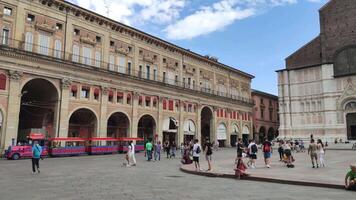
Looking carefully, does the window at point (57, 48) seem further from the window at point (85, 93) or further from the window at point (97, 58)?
the window at point (97, 58)

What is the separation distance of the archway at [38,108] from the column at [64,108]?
615 mm

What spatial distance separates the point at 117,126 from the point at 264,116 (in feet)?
138

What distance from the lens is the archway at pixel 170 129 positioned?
4359 cm

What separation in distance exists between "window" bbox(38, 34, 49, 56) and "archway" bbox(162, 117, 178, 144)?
733 inches

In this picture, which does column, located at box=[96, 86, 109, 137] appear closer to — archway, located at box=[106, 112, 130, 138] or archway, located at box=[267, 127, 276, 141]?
archway, located at box=[106, 112, 130, 138]

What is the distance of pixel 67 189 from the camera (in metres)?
10.0

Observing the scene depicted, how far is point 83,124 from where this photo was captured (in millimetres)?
36500

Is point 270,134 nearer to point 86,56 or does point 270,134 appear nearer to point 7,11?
point 86,56

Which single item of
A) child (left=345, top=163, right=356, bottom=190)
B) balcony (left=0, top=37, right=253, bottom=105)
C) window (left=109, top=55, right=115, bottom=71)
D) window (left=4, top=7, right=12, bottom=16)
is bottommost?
child (left=345, top=163, right=356, bottom=190)

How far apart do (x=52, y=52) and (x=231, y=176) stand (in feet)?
80.6

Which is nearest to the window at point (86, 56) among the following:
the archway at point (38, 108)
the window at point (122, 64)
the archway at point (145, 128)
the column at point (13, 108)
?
the window at point (122, 64)

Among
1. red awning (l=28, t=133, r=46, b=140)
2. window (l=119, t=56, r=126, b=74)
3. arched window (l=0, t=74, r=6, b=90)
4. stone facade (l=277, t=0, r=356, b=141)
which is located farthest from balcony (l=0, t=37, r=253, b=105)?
stone facade (l=277, t=0, r=356, b=141)

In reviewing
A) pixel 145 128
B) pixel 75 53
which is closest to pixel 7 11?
pixel 75 53

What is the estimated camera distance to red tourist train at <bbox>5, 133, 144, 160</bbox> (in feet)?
86.5
